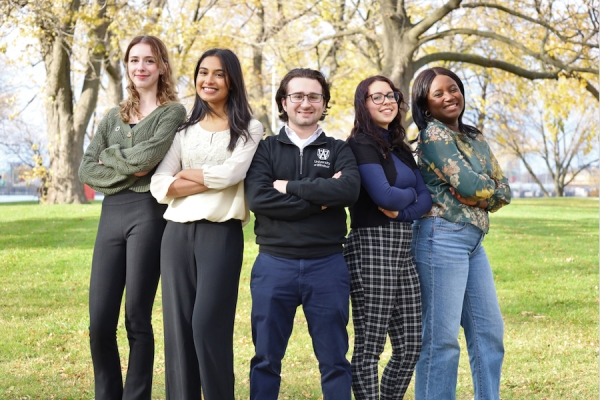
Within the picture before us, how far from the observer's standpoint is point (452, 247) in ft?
12.7

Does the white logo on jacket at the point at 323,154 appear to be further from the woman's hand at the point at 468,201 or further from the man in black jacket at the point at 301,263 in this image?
the woman's hand at the point at 468,201

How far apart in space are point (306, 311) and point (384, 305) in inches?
17.6

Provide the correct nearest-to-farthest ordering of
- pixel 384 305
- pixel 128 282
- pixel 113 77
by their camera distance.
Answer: pixel 384 305, pixel 128 282, pixel 113 77

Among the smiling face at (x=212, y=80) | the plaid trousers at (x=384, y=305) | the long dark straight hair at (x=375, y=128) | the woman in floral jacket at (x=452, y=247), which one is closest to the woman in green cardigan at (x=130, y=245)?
the smiling face at (x=212, y=80)

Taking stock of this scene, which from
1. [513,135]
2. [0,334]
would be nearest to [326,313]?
[0,334]

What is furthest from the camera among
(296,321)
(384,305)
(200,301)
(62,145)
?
(62,145)

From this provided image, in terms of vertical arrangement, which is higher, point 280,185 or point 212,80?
point 212,80

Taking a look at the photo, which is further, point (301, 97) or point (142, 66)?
point (142, 66)

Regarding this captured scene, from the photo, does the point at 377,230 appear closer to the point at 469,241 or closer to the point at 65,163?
the point at 469,241

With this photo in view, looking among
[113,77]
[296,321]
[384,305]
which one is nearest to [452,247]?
[384,305]

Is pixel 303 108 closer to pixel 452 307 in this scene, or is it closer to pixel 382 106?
pixel 382 106

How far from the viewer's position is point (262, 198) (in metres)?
3.62

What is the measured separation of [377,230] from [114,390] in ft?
5.86

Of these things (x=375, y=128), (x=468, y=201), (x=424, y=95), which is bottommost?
(x=468, y=201)
